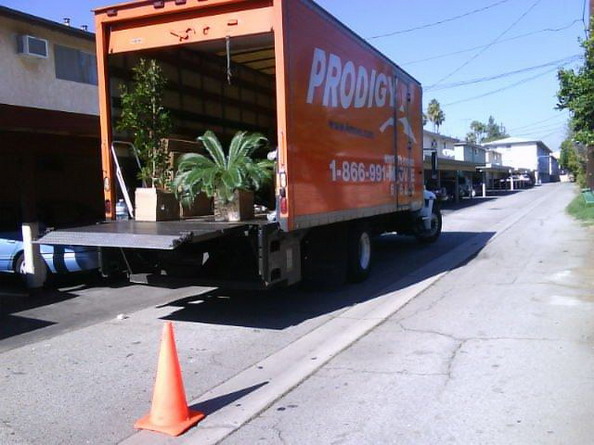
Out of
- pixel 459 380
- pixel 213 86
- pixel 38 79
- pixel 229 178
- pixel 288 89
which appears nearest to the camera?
pixel 459 380

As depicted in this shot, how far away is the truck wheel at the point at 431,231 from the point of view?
15406 millimetres

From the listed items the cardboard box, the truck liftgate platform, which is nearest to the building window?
the cardboard box

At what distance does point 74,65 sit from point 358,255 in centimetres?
782

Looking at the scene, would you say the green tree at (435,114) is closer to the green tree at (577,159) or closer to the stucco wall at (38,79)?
the green tree at (577,159)

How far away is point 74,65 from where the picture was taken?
13.1 m

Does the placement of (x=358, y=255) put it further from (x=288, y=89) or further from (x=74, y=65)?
(x=74, y=65)

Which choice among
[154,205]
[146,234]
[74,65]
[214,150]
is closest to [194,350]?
[146,234]

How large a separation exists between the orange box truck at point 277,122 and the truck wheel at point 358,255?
0.06 ft

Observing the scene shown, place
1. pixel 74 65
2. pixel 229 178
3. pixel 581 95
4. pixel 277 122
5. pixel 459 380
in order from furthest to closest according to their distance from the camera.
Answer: pixel 581 95 < pixel 74 65 < pixel 229 178 < pixel 277 122 < pixel 459 380

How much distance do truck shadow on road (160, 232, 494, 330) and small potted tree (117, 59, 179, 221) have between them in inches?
57.0

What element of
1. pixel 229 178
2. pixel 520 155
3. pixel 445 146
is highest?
pixel 520 155

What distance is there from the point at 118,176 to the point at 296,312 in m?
3.11

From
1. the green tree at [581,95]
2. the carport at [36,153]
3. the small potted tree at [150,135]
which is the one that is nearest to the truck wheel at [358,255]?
the small potted tree at [150,135]

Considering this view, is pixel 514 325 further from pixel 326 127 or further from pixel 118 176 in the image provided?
pixel 118 176
